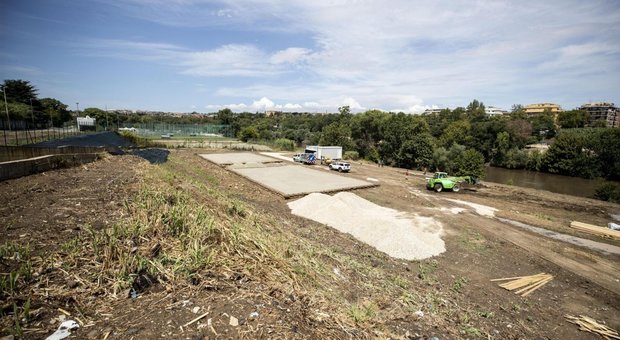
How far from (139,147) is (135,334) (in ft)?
145

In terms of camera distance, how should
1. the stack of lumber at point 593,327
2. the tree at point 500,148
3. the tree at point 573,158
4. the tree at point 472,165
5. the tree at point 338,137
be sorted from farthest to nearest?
the tree at point 338,137 < the tree at point 500,148 < the tree at point 573,158 < the tree at point 472,165 < the stack of lumber at point 593,327

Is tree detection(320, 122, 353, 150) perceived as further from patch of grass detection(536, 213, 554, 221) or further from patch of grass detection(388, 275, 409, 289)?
patch of grass detection(388, 275, 409, 289)

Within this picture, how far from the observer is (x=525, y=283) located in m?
9.32

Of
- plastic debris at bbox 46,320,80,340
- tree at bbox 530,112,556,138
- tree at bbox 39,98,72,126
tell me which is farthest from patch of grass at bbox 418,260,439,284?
tree at bbox 530,112,556,138

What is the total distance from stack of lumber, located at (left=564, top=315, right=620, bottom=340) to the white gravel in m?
4.33

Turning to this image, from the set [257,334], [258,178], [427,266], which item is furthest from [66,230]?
[258,178]

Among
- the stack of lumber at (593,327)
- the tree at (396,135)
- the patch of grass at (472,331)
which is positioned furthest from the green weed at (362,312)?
the tree at (396,135)

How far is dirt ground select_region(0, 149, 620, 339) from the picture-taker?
365 cm

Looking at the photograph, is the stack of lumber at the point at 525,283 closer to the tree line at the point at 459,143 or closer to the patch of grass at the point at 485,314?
the patch of grass at the point at 485,314

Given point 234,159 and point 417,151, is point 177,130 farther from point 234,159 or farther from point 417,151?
point 417,151

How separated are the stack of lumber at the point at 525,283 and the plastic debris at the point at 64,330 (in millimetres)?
10774

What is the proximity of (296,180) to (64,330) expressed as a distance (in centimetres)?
2202

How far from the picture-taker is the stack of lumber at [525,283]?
Answer: 8.95 metres

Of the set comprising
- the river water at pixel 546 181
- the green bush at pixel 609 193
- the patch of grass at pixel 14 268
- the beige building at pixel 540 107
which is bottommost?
the river water at pixel 546 181
